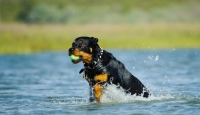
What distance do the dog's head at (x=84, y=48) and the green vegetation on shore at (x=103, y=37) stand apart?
25980 millimetres

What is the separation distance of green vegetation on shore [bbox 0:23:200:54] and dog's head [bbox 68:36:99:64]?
1023 inches

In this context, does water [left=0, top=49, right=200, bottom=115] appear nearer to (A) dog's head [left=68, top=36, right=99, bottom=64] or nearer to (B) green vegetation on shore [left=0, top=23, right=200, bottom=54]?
(A) dog's head [left=68, top=36, right=99, bottom=64]

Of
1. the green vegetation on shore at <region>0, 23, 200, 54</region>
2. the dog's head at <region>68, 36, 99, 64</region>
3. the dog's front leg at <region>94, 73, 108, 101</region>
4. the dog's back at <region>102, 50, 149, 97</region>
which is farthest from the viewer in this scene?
the green vegetation on shore at <region>0, 23, 200, 54</region>

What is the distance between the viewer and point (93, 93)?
39.5ft

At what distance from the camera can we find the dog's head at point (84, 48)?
1165cm

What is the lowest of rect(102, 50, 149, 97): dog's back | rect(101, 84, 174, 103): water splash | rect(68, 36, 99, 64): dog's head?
rect(101, 84, 174, 103): water splash

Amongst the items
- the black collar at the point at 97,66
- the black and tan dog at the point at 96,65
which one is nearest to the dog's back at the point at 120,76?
the black and tan dog at the point at 96,65

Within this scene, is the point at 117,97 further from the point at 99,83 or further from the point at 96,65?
the point at 96,65

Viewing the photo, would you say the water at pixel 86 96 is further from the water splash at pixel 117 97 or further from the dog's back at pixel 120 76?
the dog's back at pixel 120 76

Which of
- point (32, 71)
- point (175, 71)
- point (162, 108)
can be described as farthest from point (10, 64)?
point (162, 108)

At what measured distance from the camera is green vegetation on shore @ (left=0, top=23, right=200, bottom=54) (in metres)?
39.8

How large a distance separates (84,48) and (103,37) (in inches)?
1284

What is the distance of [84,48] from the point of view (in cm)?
1184

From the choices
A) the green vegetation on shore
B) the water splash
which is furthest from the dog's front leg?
the green vegetation on shore
